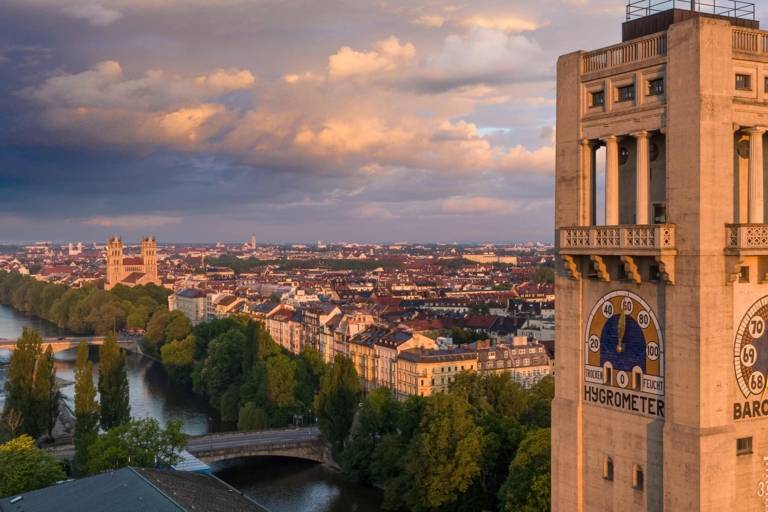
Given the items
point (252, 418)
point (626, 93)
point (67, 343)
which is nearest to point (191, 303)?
point (67, 343)

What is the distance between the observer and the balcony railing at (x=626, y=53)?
16.9 metres

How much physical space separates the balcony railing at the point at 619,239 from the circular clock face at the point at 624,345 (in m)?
1.01

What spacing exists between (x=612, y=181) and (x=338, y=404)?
4374cm

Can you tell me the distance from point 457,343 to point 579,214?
7996cm

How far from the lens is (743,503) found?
16922mm

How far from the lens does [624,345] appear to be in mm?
17812

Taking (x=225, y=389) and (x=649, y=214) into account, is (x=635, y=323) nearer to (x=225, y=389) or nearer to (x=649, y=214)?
(x=649, y=214)

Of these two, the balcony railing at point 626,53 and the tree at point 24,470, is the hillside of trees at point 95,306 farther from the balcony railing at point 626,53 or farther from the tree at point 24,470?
the balcony railing at point 626,53

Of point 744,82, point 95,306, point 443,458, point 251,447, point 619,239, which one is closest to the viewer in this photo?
point 744,82

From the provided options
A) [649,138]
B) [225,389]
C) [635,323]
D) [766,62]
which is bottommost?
[225,389]

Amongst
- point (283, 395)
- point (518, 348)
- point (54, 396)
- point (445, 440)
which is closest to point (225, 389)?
point (283, 395)

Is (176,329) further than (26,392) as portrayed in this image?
Yes

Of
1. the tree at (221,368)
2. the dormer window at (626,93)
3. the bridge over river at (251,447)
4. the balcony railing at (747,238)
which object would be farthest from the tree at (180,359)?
the balcony railing at (747,238)

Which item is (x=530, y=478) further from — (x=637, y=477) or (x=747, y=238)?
(x=747, y=238)
